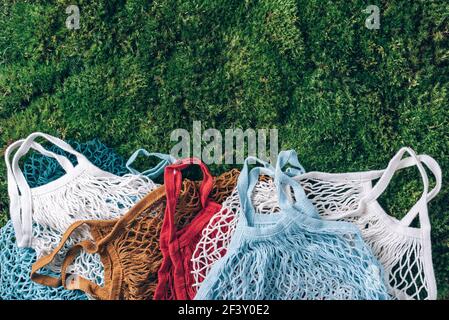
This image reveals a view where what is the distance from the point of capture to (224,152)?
1.71 meters

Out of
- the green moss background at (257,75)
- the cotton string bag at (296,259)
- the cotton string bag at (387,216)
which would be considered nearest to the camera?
the cotton string bag at (296,259)

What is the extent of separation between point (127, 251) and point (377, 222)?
708mm

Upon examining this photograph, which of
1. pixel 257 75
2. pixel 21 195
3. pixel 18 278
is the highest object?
pixel 257 75

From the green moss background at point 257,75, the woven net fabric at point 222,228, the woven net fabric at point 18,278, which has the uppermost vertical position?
the green moss background at point 257,75

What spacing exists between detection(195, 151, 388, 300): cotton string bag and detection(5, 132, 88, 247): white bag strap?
21.0 inches

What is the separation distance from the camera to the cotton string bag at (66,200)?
5.10ft

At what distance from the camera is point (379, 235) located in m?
1.56

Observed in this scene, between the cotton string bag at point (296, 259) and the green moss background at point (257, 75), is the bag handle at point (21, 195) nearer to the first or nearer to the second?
the green moss background at point (257, 75)

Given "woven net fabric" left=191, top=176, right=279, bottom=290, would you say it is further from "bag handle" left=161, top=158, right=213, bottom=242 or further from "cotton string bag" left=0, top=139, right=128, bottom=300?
"cotton string bag" left=0, top=139, right=128, bottom=300

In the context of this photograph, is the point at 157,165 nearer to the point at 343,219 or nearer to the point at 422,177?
the point at 343,219

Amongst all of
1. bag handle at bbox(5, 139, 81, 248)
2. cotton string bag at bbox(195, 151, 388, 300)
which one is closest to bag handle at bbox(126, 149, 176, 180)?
bag handle at bbox(5, 139, 81, 248)

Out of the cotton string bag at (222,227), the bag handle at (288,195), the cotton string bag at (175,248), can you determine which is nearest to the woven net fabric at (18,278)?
the cotton string bag at (175,248)

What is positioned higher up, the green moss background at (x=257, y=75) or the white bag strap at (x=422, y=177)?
the green moss background at (x=257, y=75)

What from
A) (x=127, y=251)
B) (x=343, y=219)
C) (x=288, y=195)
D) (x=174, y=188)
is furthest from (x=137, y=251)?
(x=343, y=219)
